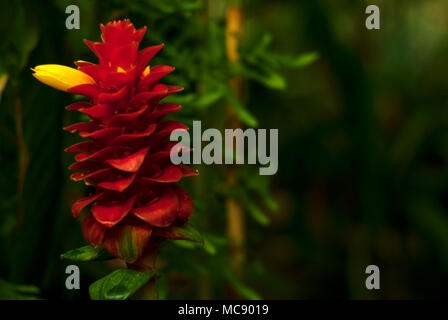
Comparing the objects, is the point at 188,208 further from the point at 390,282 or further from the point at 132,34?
the point at 390,282

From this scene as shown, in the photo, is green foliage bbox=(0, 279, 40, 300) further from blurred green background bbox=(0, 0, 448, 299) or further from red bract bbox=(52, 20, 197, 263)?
red bract bbox=(52, 20, 197, 263)

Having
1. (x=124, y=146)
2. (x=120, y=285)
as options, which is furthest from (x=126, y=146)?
(x=120, y=285)

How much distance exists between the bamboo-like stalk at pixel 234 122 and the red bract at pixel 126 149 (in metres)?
0.40

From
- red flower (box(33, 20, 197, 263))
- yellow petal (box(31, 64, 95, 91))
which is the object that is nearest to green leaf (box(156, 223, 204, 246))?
red flower (box(33, 20, 197, 263))

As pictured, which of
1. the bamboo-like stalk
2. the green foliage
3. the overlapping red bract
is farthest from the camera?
the bamboo-like stalk

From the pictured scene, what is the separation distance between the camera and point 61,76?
433 millimetres

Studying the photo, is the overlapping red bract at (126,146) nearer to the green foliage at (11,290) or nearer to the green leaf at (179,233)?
the green leaf at (179,233)

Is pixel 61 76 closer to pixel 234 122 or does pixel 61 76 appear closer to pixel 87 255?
pixel 87 255

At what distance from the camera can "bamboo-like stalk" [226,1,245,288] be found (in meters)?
0.84

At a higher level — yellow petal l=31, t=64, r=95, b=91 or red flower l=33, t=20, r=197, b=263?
yellow petal l=31, t=64, r=95, b=91

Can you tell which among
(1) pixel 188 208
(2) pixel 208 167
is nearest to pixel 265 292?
(2) pixel 208 167

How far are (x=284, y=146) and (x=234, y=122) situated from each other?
48cm

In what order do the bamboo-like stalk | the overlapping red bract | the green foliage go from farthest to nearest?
the bamboo-like stalk → the green foliage → the overlapping red bract

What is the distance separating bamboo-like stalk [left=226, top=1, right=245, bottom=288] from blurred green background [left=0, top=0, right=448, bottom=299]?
0.05 feet
